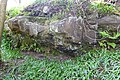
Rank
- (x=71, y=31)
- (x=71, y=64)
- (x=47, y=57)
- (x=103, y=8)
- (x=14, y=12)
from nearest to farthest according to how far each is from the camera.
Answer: (x=71, y=64) < (x=71, y=31) < (x=103, y=8) < (x=47, y=57) < (x=14, y=12)

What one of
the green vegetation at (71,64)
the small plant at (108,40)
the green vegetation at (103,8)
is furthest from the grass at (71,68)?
the green vegetation at (103,8)

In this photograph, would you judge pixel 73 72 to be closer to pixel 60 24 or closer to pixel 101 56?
pixel 101 56

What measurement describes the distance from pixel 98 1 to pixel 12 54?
260 centimetres

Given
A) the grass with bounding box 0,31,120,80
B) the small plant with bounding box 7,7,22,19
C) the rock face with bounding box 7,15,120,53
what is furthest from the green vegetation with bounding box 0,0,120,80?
the small plant with bounding box 7,7,22,19

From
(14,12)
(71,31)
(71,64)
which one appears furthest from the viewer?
(14,12)

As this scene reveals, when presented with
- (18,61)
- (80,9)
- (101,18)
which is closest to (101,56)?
(101,18)

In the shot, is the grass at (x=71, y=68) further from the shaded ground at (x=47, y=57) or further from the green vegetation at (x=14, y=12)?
the green vegetation at (x=14, y=12)

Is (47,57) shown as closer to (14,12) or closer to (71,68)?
(71,68)

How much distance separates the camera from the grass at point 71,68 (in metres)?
3.57

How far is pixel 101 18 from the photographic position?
4375 millimetres

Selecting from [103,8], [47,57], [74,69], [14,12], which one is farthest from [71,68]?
[14,12]

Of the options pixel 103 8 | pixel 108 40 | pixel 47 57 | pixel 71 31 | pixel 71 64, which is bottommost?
pixel 47 57

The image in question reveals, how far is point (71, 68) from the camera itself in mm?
3855

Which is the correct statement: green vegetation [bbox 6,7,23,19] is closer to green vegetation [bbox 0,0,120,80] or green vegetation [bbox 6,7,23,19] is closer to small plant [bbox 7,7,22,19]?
small plant [bbox 7,7,22,19]
